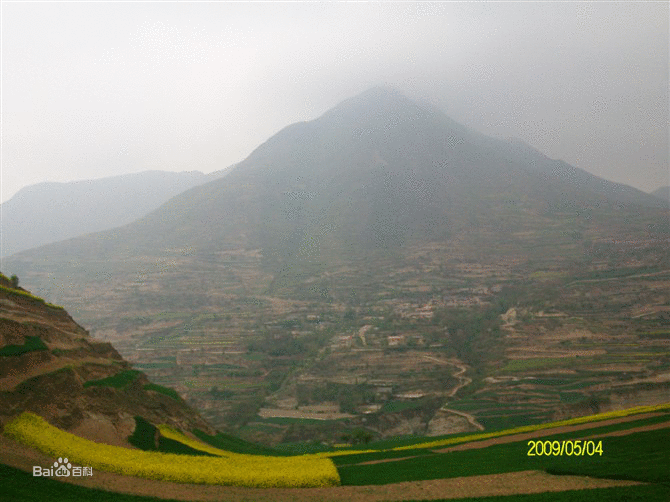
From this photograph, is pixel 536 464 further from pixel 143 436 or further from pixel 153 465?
pixel 143 436

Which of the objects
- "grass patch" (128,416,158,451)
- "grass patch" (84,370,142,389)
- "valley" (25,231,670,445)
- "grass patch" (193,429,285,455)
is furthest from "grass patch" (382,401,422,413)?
"grass patch" (128,416,158,451)

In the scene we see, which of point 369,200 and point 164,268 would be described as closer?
point 164,268

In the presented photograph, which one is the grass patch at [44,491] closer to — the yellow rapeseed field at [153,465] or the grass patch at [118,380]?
the yellow rapeseed field at [153,465]

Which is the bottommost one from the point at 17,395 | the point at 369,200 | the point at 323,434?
the point at 323,434

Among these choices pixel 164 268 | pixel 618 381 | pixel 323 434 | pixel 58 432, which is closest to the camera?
pixel 58 432

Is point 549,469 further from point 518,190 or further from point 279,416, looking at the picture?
Answer: point 518,190

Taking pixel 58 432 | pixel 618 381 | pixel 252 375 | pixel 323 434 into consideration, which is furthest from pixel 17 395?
pixel 618 381

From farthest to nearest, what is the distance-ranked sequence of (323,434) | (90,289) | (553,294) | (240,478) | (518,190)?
(518,190) → (90,289) → (553,294) → (323,434) → (240,478)
